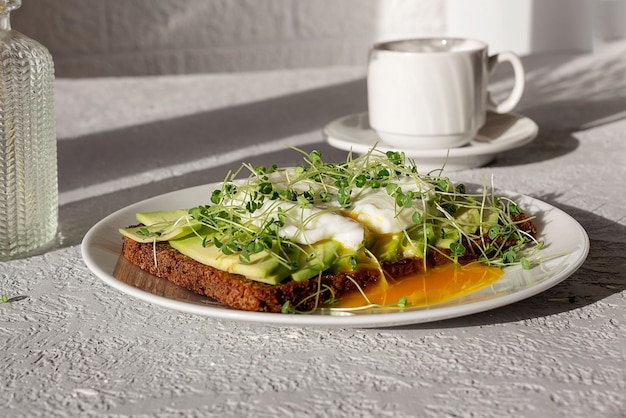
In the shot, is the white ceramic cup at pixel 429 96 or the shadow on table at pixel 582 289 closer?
the shadow on table at pixel 582 289

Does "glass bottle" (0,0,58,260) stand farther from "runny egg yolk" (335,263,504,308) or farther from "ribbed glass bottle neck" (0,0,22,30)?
"runny egg yolk" (335,263,504,308)

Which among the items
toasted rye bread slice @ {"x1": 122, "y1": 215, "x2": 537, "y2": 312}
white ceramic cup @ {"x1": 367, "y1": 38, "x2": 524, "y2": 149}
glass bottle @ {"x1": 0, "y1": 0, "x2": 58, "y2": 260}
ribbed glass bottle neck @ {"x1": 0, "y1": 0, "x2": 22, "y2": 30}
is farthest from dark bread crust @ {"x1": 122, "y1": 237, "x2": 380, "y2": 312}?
white ceramic cup @ {"x1": 367, "y1": 38, "x2": 524, "y2": 149}

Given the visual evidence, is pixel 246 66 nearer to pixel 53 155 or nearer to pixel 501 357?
pixel 53 155

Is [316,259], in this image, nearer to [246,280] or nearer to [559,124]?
[246,280]

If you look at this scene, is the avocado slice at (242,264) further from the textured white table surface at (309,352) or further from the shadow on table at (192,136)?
the shadow on table at (192,136)

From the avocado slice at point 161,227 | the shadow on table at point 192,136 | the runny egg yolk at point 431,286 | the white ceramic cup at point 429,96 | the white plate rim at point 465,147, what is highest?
the white ceramic cup at point 429,96

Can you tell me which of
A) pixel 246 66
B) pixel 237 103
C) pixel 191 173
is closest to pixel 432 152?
pixel 191 173

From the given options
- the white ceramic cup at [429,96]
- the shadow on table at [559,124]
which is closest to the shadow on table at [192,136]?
the white ceramic cup at [429,96]
